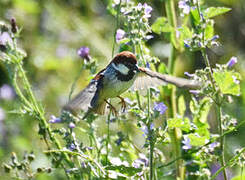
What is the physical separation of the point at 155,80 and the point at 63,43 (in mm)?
2514

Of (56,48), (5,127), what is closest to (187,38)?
(5,127)

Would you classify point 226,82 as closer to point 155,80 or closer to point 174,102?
point 155,80

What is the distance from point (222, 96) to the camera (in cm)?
132

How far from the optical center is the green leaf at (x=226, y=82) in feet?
4.18

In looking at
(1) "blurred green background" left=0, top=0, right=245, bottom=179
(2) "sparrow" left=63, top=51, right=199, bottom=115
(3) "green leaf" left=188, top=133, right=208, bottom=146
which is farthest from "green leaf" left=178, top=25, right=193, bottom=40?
(1) "blurred green background" left=0, top=0, right=245, bottom=179

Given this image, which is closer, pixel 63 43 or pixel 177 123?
pixel 177 123

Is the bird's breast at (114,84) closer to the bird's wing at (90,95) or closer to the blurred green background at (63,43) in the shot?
the bird's wing at (90,95)

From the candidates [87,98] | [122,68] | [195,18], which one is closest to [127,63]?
[122,68]

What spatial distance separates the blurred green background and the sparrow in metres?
1.44

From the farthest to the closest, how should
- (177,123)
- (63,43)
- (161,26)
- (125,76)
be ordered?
(63,43)
(161,26)
(125,76)
(177,123)

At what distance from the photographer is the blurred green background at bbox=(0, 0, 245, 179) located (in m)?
3.04

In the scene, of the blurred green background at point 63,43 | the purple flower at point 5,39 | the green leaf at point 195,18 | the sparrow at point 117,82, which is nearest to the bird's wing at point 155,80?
the sparrow at point 117,82

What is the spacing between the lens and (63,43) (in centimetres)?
377

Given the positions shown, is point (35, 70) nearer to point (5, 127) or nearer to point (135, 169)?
point (5, 127)
